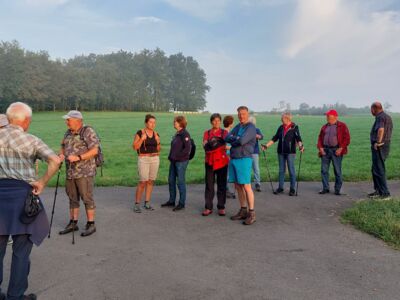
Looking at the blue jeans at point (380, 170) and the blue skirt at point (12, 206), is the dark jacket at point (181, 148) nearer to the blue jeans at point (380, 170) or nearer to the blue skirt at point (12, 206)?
the blue skirt at point (12, 206)

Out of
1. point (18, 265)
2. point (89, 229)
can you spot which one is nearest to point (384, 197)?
point (89, 229)

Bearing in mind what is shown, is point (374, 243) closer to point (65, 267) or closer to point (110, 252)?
point (110, 252)

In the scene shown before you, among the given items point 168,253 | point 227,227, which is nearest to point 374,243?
point 227,227

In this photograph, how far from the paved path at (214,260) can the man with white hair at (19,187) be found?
0.60 metres

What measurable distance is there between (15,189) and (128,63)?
5358 inches

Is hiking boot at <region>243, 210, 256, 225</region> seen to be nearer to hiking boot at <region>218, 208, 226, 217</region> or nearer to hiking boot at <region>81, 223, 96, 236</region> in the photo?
hiking boot at <region>218, 208, 226, 217</region>

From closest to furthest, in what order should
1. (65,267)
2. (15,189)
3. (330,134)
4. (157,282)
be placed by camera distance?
1. (15,189)
2. (157,282)
3. (65,267)
4. (330,134)

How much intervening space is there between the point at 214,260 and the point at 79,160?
254cm

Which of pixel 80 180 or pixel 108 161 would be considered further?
pixel 108 161

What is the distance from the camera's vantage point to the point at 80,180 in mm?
6000

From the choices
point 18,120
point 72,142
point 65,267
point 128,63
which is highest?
point 128,63

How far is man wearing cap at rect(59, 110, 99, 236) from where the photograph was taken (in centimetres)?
583

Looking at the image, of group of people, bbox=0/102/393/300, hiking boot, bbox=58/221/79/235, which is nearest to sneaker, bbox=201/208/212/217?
group of people, bbox=0/102/393/300

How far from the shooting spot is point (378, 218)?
→ 6723 millimetres
